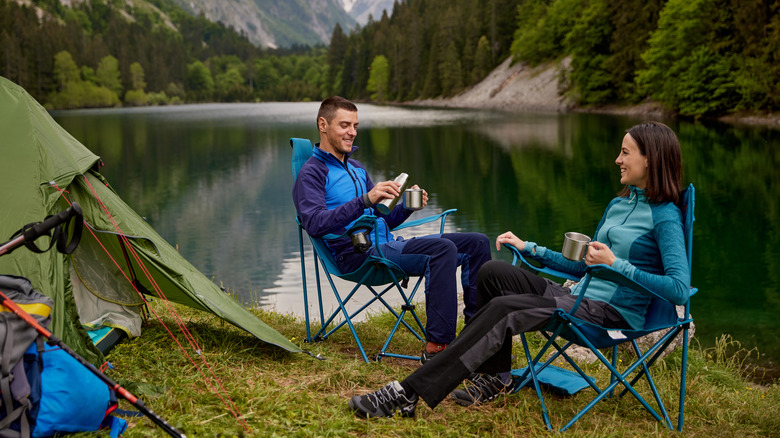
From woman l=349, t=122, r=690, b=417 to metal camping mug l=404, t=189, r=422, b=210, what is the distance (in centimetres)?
73

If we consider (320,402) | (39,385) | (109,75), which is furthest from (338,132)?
(109,75)

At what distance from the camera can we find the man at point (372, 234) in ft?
12.7

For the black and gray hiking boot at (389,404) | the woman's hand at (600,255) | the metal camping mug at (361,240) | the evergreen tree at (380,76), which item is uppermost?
the evergreen tree at (380,76)

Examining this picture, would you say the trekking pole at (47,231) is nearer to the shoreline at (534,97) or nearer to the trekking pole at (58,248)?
the trekking pole at (58,248)

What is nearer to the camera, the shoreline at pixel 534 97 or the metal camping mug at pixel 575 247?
the metal camping mug at pixel 575 247

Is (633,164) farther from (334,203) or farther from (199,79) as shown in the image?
(199,79)

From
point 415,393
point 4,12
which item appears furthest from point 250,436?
point 4,12

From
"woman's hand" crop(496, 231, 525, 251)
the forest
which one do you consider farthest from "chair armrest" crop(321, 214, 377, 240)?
the forest

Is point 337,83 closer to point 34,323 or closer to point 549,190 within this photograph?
point 549,190

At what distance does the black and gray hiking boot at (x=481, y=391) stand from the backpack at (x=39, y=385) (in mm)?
1653

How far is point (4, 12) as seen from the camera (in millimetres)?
101062

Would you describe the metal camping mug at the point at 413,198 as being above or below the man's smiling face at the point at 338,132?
below

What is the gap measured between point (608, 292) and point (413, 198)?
1.31 m

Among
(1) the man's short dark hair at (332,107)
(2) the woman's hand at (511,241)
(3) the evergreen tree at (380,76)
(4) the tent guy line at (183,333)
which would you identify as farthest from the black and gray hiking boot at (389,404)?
(3) the evergreen tree at (380,76)
